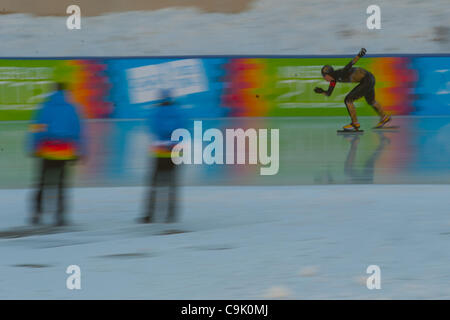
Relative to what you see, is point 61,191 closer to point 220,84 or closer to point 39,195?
point 39,195

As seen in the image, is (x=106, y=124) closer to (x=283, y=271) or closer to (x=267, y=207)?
(x=267, y=207)

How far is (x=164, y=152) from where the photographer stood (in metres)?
9.02

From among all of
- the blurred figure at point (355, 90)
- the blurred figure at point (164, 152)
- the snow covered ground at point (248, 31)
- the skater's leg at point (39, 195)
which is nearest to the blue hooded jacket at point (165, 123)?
the blurred figure at point (164, 152)

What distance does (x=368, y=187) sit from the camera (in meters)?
11.7

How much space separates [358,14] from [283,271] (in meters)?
27.6

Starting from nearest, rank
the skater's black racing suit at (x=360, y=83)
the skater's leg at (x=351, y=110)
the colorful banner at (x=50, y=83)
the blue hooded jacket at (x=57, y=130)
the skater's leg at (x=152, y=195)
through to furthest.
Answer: the blue hooded jacket at (x=57, y=130) → the skater's leg at (x=152, y=195) → the skater's leg at (x=351, y=110) → the skater's black racing suit at (x=360, y=83) → the colorful banner at (x=50, y=83)

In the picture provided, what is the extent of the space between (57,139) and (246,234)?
80.7 inches

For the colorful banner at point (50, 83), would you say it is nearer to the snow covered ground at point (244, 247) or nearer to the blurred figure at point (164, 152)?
the snow covered ground at point (244, 247)

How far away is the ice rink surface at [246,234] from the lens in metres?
6.32

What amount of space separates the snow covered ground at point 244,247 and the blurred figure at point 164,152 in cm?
23

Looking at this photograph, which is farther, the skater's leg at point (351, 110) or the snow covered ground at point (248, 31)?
the snow covered ground at point (248, 31)

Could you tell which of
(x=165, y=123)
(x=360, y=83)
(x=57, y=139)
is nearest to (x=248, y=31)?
(x=360, y=83)

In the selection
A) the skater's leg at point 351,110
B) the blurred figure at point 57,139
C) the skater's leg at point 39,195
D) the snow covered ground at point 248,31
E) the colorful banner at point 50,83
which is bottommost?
the skater's leg at point 39,195
